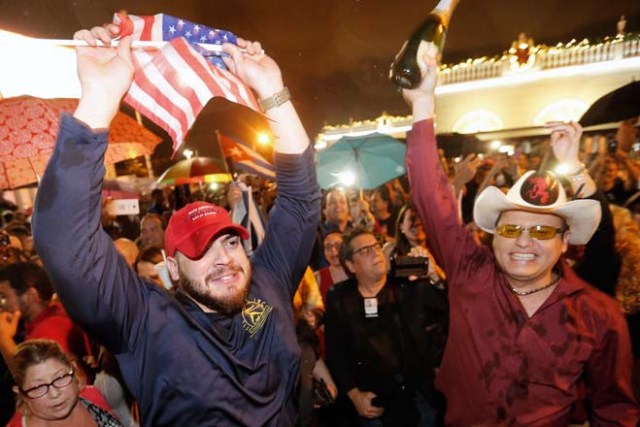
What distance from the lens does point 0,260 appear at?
6.07 m

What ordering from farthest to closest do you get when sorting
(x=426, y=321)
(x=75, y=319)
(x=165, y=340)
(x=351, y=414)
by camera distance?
(x=351, y=414) < (x=426, y=321) < (x=165, y=340) < (x=75, y=319)

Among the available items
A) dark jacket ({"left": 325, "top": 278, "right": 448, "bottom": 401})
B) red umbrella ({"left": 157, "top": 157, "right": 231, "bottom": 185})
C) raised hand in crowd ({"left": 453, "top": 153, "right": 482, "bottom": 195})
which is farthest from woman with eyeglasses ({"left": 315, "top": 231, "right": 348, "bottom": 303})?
red umbrella ({"left": 157, "top": 157, "right": 231, "bottom": 185})

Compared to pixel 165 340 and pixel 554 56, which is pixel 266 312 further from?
pixel 554 56

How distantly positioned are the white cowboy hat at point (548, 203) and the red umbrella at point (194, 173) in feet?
29.4

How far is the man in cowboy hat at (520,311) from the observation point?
2.42 metres

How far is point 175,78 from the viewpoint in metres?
2.07

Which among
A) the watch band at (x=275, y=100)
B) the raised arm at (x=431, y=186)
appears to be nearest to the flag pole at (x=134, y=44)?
the watch band at (x=275, y=100)

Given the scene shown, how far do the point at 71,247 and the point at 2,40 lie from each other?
163cm

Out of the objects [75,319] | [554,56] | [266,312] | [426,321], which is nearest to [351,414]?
[426,321]

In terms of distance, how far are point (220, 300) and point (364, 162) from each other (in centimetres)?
561

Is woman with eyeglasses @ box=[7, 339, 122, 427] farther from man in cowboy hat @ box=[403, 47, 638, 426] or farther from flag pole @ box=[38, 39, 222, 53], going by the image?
man in cowboy hat @ box=[403, 47, 638, 426]

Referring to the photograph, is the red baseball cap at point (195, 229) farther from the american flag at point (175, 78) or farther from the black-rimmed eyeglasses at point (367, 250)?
the black-rimmed eyeglasses at point (367, 250)

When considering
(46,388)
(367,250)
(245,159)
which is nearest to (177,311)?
(46,388)

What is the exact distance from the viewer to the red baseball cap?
7.01ft
